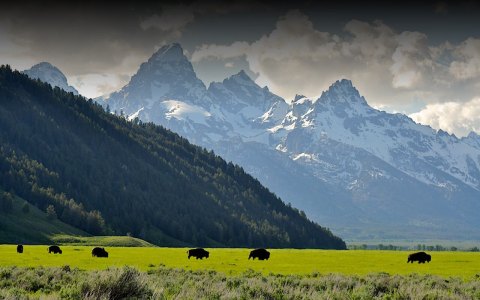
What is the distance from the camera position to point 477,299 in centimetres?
2973

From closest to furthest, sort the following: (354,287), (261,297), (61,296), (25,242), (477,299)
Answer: (61,296)
(261,297)
(477,299)
(354,287)
(25,242)

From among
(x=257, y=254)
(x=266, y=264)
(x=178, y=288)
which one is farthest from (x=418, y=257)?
(x=178, y=288)

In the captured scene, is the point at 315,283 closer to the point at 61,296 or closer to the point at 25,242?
the point at 61,296

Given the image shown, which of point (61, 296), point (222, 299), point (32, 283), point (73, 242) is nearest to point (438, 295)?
point (222, 299)

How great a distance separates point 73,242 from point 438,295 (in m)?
174

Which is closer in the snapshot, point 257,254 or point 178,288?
point 178,288

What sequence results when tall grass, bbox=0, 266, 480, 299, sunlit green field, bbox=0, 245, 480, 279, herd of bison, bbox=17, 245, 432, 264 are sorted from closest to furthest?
tall grass, bbox=0, 266, 480, 299
sunlit green field, bbox=0, 245, 480, 279
herd of bison, bbox=17, 245, 432, 264

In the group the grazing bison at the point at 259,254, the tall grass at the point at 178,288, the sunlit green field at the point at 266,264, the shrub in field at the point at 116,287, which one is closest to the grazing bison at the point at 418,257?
the sunlit green field at the point at 266,264

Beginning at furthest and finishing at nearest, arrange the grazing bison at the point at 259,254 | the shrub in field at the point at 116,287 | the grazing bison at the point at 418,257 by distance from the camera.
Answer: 1. the grazing bison at the point at 259,254
2. the grazing bison at the point at 418,257
3. the shrub in field at the point at 116,287

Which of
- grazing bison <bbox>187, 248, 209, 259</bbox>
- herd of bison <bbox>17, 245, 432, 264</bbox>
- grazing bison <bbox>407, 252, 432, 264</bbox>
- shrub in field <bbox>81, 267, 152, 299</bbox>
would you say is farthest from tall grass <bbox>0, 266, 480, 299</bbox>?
grazing bison <bbox>187, 248, 209, 259</bbox>

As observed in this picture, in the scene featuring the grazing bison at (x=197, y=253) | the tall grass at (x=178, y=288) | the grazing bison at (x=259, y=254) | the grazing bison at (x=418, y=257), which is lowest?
the tall grass at (x=178, y=288)

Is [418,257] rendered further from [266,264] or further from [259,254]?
[266,264]

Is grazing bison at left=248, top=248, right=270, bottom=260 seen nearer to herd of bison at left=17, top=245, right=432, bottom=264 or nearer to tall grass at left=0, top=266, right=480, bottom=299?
herd of bison at left=17, top=245, right=432, bottom=264

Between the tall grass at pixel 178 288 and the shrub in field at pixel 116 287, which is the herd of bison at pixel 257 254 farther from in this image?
the shrub in field at pixel 116 287
